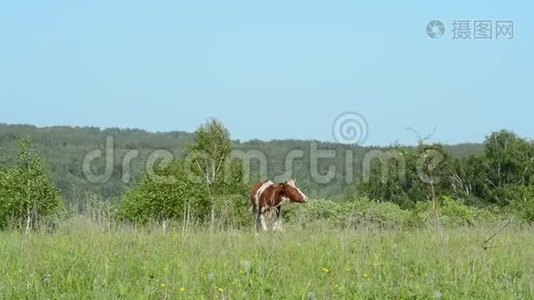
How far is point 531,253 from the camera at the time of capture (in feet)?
24.7

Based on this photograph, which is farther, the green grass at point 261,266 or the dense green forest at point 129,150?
the dense green forest at point 129,150

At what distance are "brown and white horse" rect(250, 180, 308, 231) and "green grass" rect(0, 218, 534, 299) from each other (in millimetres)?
7615

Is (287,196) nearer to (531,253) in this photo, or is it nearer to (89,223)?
(89,223)

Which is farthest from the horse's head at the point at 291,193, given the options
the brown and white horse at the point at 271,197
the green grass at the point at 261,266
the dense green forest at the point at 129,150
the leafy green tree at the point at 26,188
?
the dense green forest at the point at 129,150

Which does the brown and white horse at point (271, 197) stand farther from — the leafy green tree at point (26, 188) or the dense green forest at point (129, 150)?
the dense green forest at point (129, 150)

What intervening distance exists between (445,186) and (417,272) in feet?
147

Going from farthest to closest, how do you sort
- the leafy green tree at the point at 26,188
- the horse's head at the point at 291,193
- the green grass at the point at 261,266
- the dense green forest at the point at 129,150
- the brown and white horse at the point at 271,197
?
the dense green forest at the point at 129,150 → the leafy green tree at the point at 26,188 → the horse's head at the point at 291,193 → the brown and white horse at the point at 271,197 → the green grass at the point at 261,266

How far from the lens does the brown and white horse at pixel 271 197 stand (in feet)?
55.4

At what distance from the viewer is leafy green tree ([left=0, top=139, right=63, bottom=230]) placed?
2181 centimetres

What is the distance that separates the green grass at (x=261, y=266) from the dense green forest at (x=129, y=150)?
89.9ft

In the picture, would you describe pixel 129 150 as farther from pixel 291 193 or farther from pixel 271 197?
pixel 271 197

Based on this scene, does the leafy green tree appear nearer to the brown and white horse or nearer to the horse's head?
the brown and white horse

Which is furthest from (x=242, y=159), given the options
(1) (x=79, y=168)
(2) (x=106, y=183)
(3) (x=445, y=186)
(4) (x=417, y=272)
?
(4) (x=417, y=272)

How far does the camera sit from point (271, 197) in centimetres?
1722
